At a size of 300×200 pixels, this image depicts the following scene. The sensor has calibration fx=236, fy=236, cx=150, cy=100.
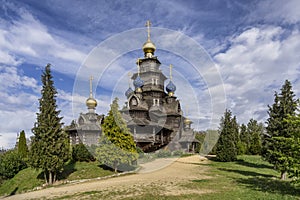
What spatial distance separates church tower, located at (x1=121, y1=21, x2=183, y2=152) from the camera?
32969mm

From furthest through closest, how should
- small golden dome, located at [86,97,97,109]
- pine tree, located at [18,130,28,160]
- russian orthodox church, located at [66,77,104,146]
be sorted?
small golden dome, located at [86,97,97,109]
russian orthodox church, located at [66,77,104,146]
pine tree, located at [18,130,28,160]

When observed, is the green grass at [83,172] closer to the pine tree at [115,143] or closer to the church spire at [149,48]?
the pine tree at [115,143]

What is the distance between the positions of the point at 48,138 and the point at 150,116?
67.6 feet

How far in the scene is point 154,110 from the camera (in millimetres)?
37406

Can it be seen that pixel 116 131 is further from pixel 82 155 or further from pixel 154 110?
pixel 154 110

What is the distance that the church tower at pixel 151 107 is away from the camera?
32969 mm

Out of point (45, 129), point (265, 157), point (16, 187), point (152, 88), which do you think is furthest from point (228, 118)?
point (16, 187)

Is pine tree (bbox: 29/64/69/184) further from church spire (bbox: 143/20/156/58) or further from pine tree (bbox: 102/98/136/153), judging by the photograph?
church spire (bbox: 143/20/156/58)

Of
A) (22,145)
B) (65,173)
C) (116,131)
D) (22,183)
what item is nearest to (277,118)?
(116,131)

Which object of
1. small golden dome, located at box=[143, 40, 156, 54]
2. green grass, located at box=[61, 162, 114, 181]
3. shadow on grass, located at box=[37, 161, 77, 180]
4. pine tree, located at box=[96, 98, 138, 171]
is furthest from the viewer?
small golden dome, located at box=[143, 40, 156, 54]

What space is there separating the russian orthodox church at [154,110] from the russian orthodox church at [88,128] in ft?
19.7

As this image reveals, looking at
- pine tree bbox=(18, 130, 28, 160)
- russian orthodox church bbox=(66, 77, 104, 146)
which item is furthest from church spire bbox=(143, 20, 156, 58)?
pine tree bbox=(18, 130, 28, 160)

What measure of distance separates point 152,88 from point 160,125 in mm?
6650

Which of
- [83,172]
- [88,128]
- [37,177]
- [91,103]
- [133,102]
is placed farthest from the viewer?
[91,103]
